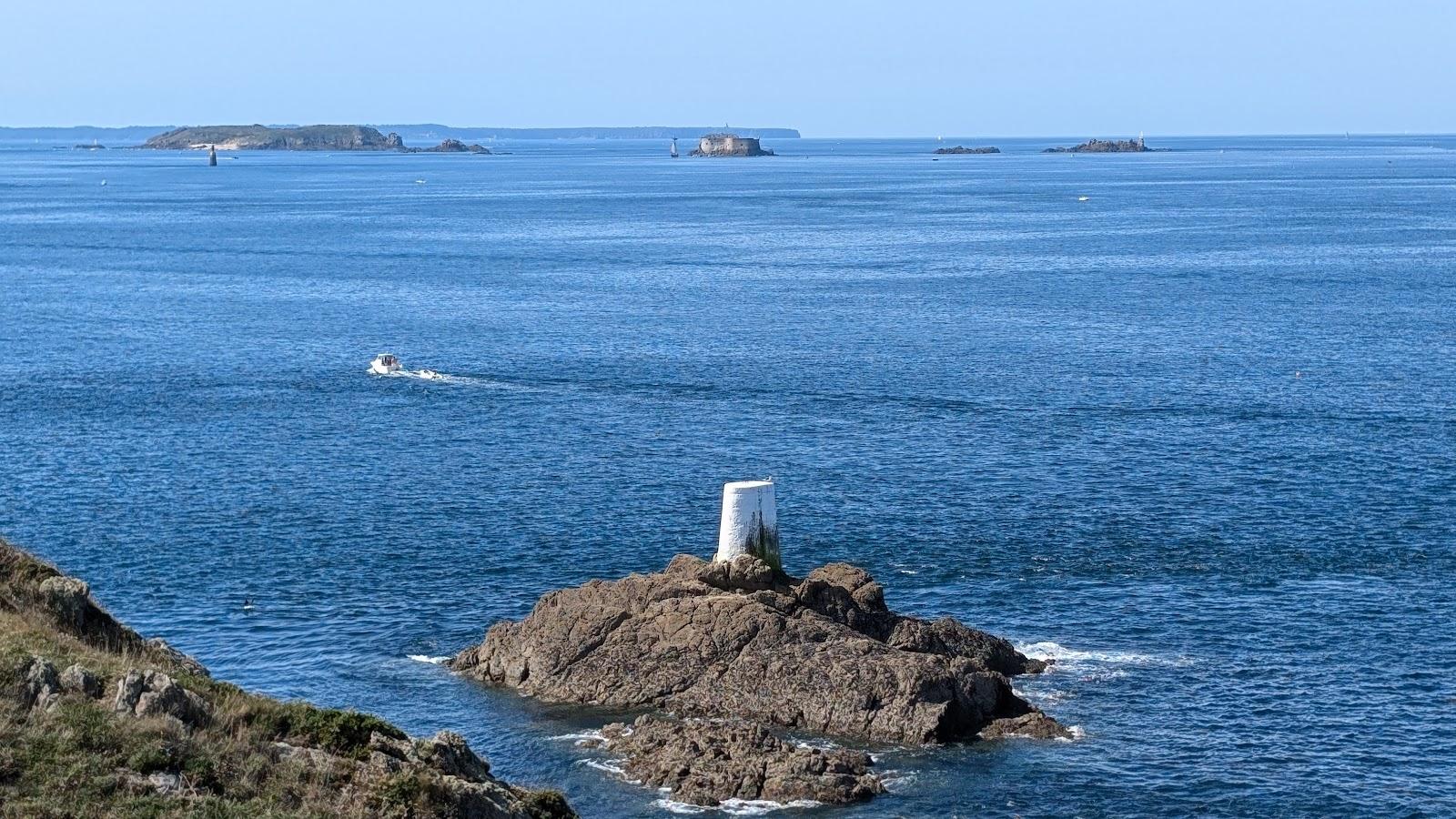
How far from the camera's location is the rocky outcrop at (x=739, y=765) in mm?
44375

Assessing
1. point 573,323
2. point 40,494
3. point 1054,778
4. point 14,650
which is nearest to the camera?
point 14,650

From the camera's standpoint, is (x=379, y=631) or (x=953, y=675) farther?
(x=379, y=631)

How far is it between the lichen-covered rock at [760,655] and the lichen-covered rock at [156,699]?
21.5 m

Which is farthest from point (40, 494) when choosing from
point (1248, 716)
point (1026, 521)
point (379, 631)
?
point (1248, 716)

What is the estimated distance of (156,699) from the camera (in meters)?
31.2

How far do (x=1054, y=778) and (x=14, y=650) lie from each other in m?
26.8

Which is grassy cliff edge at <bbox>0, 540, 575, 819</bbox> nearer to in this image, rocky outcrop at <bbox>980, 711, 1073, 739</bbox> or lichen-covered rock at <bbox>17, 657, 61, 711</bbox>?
lichen-covered rock at <bbox>17, 657, 61, 711</bbox>

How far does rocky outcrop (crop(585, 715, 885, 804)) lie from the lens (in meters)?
44.4

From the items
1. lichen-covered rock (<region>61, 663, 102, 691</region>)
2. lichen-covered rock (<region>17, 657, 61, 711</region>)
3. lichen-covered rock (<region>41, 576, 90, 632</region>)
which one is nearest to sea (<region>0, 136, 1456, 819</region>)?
lichen-covered rock (<region>41, 576, 90, 632</region>)

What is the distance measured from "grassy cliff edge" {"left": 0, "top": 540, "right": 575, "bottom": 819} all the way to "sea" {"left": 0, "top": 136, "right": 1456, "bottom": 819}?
11.9 m

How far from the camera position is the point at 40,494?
7662cm

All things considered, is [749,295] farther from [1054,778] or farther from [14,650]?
[14,650]

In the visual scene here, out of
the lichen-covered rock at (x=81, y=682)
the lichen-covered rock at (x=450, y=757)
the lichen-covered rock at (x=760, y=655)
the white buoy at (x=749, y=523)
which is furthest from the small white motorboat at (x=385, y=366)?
the lichen-covered rock at (x=81, y=682)

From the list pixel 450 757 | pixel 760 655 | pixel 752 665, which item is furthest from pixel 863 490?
pixel 450 757
